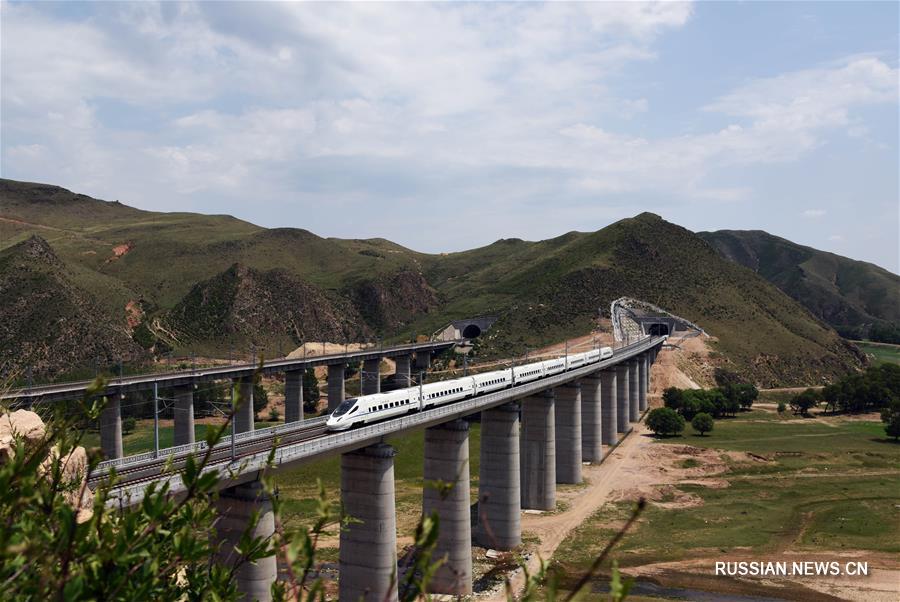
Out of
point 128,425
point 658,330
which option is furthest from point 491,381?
point 658,330

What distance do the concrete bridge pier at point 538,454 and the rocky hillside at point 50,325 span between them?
102 m

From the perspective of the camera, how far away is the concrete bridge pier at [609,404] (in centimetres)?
10206

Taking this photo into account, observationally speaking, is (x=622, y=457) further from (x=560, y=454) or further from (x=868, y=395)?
(x=868, y=395)

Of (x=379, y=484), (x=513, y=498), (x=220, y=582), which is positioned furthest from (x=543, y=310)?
(x=220, y=582)

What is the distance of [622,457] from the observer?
310 ft

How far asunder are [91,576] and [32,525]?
1069mm

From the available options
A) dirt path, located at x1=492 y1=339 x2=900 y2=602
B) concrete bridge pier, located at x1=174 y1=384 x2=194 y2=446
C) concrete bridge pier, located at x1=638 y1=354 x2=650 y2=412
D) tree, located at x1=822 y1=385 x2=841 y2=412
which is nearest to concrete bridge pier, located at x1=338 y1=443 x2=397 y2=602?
dirt path, located at x1=492 y1=339 x2=900 y2=602

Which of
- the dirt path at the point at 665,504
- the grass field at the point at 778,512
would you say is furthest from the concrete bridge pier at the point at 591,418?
the grass field at the point at 778,512

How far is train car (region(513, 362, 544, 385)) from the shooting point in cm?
7281

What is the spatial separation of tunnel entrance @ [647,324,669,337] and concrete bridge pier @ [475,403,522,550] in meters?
123

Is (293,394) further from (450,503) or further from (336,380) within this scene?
(450,503)

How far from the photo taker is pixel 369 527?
1721 inches

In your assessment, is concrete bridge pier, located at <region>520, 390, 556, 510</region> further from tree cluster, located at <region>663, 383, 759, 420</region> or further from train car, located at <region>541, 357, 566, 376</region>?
tree cluster, located at <region>663, 383, 759, 420</region>

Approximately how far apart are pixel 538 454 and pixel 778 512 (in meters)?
24.4
